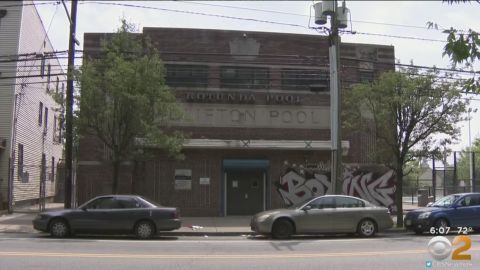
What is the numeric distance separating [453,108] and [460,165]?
41.3 m

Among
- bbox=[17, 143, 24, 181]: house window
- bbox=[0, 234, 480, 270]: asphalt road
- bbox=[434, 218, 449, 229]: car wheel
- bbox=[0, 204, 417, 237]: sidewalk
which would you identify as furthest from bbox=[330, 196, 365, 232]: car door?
bbox=[17, 143, 24, 181]: house window

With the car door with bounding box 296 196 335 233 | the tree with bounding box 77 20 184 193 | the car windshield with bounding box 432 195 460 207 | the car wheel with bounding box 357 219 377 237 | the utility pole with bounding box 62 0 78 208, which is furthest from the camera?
→ the utility pole with bounding box 62 0 78 208

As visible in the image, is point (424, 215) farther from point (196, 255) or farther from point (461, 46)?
point (461, 46)

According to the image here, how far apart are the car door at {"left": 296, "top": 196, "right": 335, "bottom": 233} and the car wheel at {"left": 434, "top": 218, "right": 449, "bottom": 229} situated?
3.53m

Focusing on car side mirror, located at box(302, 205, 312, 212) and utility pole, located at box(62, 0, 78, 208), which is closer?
car side mirror, located at box(302, 205, 312, 212)

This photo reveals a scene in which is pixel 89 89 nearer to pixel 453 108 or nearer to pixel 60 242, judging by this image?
pixel 60 242

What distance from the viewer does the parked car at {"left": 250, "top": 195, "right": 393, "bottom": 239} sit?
52.5 feet

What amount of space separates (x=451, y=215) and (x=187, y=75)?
12.7m

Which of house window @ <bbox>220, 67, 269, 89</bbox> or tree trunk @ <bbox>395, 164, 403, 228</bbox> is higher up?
house window @ <bbox>220, 67, 269, 89</bbox>

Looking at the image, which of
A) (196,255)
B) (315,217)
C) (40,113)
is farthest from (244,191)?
(40,113)

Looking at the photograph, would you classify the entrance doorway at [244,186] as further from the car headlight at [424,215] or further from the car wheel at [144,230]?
the car headlight at [424,215]

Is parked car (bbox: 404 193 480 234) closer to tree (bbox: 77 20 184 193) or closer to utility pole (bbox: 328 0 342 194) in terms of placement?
utility pole (bbox: 328 0 342 194)

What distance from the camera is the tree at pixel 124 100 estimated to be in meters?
18.4

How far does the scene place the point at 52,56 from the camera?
22.6 metres
